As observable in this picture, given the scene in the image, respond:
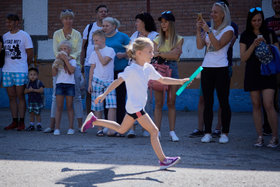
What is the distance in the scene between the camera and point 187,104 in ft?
36.0

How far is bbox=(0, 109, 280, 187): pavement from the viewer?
3691mm

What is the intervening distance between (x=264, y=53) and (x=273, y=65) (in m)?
0.21

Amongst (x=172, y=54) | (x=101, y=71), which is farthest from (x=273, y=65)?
(x=101, y=71)

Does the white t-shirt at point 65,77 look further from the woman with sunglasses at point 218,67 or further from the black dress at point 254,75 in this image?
the black dress at point 254,75

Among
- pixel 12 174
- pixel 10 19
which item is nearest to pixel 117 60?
pixel 10 19

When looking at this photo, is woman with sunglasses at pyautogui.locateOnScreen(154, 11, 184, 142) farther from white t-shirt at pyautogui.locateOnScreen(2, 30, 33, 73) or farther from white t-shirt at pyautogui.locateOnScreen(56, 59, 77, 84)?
white t-shirt at pyautogui.locateOnScreen(2, 30, 33, 73)

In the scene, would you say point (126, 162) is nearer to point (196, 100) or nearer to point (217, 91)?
point (217, 91)

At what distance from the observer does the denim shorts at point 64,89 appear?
6.68 meters

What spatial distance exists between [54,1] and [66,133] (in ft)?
20.0

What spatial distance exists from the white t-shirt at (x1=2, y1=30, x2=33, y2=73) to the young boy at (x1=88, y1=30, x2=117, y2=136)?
154 cm

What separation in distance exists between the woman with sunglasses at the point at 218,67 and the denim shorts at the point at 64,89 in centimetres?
234

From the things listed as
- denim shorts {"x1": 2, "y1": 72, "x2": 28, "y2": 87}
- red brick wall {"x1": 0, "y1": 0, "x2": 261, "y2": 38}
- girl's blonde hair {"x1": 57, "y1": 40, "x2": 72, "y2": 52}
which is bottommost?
denim shorts {"x1": 2, "y1": 72, "x2": 28, "y2": 87}

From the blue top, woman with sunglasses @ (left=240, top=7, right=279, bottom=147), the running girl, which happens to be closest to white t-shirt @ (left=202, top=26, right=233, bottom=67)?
woman with sunglasses @ (left=240, top=7, right=279, bottom=147)

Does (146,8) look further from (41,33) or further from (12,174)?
(12,174)
